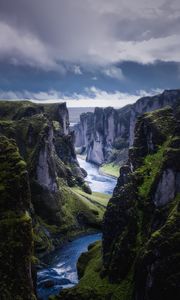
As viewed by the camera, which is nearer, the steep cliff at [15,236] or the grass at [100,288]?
the steep cliff at [15,236]

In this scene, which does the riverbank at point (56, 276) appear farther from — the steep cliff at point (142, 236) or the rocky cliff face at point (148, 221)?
the rocky cliff face at point (148, 221)

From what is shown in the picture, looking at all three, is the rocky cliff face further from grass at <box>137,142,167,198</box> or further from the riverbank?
the riverbank

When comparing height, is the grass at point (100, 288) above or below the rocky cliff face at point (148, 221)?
below

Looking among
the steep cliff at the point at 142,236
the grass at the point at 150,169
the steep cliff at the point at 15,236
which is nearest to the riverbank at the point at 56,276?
the steep cliff at the point at 142,236

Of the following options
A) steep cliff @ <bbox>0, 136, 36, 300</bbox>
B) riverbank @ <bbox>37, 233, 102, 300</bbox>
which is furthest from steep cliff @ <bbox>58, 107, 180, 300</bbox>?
steep cliff @ <bbox>0, 136, 36, 300</bbox>

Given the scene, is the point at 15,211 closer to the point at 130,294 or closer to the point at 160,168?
the point at 130,294

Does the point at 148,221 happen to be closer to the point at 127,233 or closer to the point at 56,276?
the point at 127,233

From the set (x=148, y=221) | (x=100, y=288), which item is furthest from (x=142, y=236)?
(x=100, y=288)
